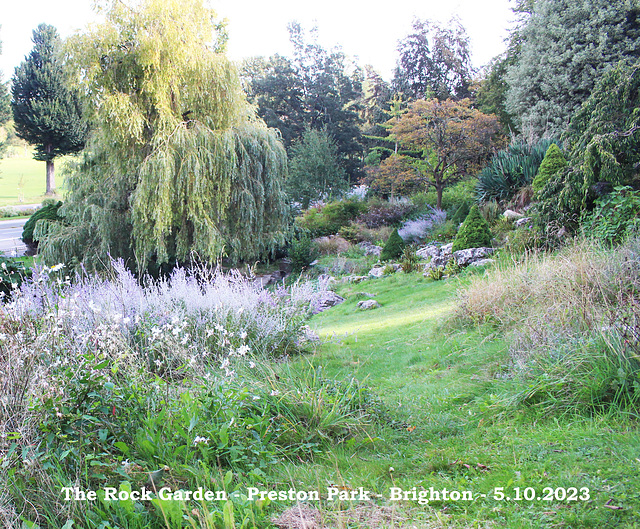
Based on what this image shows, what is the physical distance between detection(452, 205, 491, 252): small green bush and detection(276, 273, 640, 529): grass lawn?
635cm

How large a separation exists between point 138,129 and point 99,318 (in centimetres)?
921

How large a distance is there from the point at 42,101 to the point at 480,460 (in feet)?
114

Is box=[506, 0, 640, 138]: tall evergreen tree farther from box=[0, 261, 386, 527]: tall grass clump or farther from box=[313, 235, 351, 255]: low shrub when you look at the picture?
box=[0, 261, 386, 527]: tall grass clump

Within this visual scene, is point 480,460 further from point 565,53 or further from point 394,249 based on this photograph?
point 565,53

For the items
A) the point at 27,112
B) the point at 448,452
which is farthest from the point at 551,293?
the point at 27,112

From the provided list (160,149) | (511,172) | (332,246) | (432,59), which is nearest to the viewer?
(160,149)

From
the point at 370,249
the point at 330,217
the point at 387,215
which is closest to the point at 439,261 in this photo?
the point at 370,249

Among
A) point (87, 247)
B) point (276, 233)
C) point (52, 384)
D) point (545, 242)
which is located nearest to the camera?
point (52, 384)

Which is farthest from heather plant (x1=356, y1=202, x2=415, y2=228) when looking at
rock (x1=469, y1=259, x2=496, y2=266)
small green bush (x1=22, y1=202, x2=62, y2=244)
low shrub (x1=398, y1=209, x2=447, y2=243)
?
small green bush (x1=22, y1=202, x2=62, y2=244)

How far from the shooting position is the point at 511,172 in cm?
1458

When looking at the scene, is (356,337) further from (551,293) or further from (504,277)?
(551,293)

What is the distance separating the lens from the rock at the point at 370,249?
1617 centimetres

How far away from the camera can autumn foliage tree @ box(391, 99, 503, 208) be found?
65.4ft

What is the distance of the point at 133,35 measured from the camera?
12.3 m
